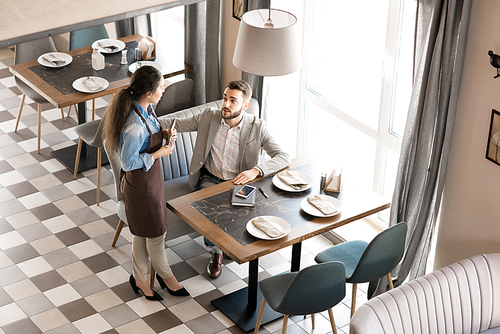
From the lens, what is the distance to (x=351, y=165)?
5176 millimetres

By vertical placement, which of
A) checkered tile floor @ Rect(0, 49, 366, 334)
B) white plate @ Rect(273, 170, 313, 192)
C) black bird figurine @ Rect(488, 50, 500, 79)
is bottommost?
checkered tile floor @ Rect(0, 49, 366, 334)

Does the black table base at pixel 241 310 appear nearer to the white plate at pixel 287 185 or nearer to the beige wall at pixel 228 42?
the white plate at pixel 287 185

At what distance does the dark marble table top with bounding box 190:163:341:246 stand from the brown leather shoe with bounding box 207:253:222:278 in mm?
784

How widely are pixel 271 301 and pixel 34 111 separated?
4758 mm

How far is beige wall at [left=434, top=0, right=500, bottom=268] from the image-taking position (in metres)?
3.43

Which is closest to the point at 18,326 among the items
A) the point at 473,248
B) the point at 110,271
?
the point at 110,271

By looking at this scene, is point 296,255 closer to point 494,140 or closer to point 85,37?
point 494,140

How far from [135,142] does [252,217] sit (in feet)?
3.10

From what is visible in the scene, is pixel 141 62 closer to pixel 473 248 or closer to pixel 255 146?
pixel 255 146

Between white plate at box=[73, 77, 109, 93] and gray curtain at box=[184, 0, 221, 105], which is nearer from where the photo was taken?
white plate at box=[73, 77, 109, 93]

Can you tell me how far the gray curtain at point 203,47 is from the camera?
564 centimetres

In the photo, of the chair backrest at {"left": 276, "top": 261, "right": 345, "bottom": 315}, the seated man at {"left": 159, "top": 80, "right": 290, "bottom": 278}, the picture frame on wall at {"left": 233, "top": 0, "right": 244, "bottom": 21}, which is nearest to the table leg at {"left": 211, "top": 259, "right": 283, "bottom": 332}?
the chair backrest at {"left": 276, "top": 261, "right": 345, "bottom": 315}

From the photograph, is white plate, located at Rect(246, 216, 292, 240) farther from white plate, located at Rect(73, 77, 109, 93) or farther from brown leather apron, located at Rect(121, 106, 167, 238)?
white plate, located at Rect(73, 77, 109, 93)

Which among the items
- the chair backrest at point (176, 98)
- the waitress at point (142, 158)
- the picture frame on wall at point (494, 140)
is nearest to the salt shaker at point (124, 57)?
the chair backrest at point (176, 98)
